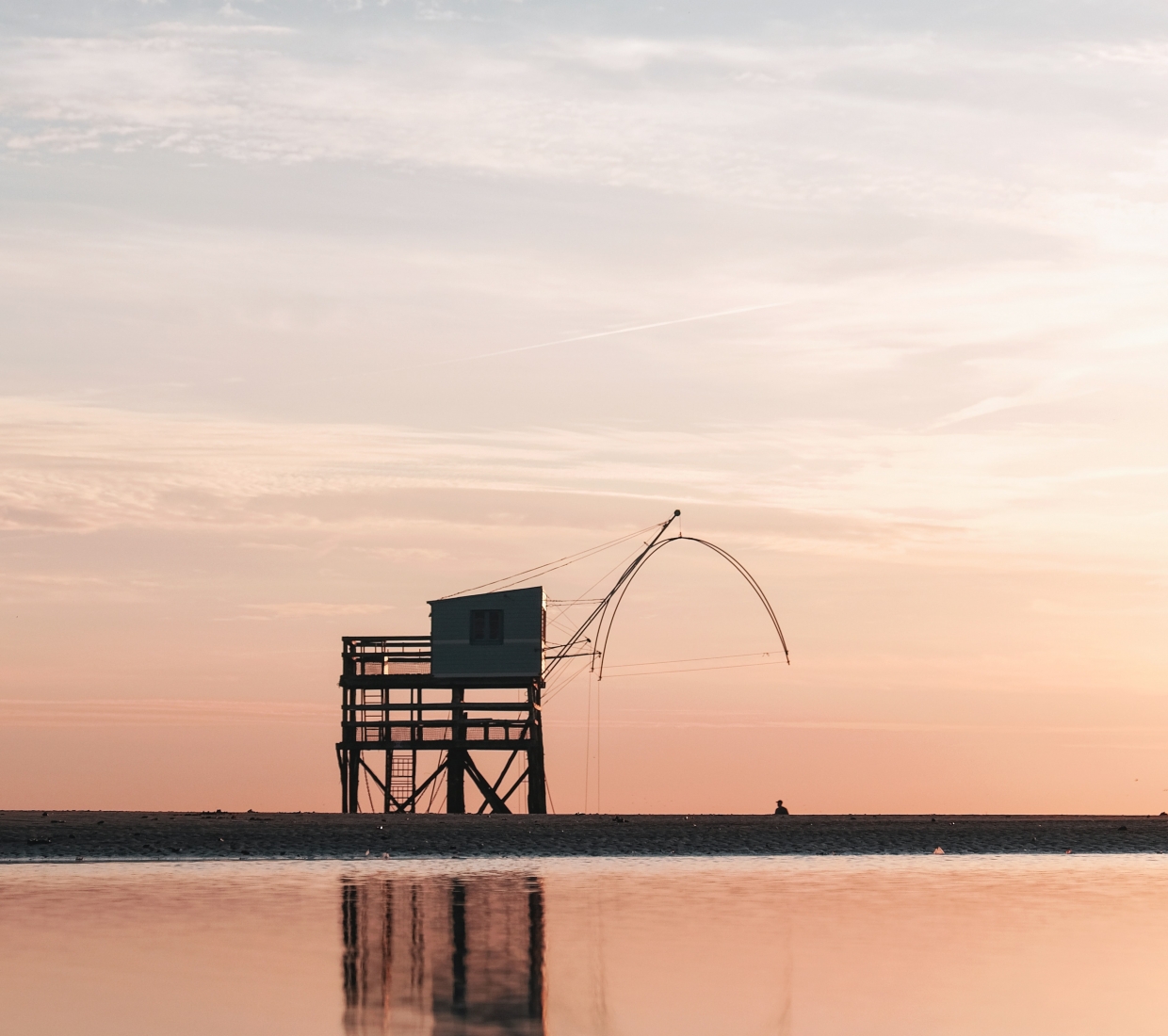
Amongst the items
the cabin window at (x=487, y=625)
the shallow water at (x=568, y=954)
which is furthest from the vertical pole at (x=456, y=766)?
the shallow water at (x=568, y=954)

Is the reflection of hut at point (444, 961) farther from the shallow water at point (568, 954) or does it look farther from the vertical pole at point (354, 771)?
the vertical pole at point (354, 771)

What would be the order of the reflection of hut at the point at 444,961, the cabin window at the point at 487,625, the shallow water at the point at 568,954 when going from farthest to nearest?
the cabin window at the point at 487,625 → the shallow water at the point at 568,954 → the reflection of hut at the point at 444,961

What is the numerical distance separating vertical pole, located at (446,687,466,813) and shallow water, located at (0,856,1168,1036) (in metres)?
39.1

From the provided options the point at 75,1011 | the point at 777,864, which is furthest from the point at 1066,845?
the point at 75,1011

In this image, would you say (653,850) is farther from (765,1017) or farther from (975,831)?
(765,1017)

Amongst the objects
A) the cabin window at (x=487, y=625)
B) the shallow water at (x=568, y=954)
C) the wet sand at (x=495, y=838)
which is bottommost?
the wet sand at (x=495, y=838)

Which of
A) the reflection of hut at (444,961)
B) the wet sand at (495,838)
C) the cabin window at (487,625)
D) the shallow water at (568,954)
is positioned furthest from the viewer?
the cabin window at (487,625)

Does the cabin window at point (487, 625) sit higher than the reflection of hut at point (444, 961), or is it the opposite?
the cabin window at point (487, 625)

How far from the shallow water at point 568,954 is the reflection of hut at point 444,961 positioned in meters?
0.07

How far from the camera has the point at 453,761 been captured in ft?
274

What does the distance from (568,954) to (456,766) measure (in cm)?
5841

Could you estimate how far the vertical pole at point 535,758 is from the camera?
82.1 metres

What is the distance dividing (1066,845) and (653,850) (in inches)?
658

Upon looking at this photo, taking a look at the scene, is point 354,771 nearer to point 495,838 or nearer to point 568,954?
point 495,838
